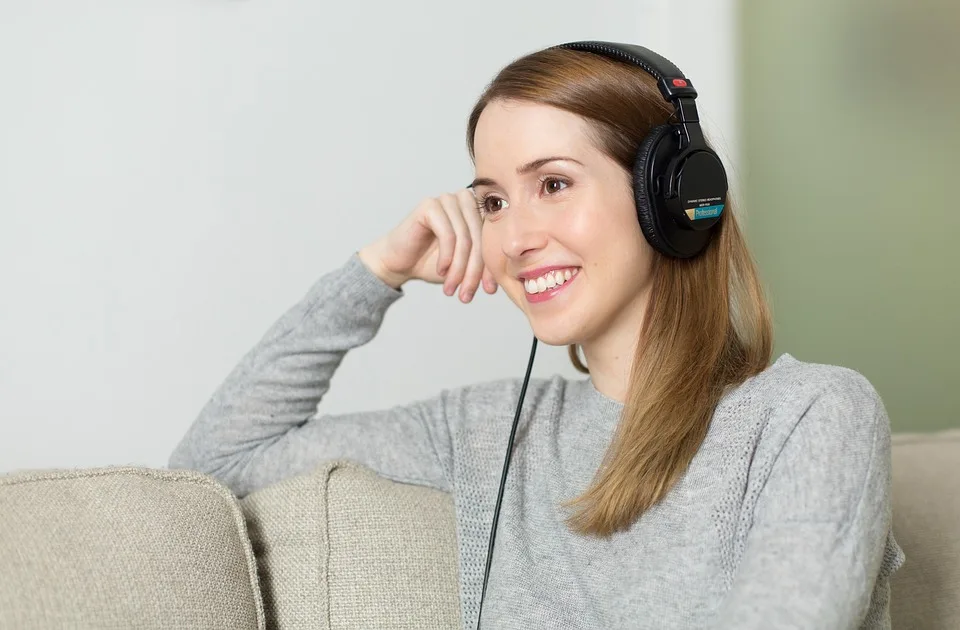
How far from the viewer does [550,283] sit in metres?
1.29

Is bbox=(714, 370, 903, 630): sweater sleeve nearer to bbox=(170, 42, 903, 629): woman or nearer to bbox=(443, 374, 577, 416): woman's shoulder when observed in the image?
bbox=(170, 42, 903, 629): woman

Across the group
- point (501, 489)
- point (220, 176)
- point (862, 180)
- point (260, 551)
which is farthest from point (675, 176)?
point (862, 180)

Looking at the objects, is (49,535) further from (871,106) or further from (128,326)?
(871,106)

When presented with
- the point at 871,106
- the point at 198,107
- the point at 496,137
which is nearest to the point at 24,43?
the point at 198,107

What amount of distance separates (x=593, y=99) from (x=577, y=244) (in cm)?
19

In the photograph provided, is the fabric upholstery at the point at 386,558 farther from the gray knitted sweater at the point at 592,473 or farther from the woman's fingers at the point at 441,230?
the woman's fingers at the point at 441,230

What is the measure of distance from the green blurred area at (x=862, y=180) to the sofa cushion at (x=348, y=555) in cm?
182

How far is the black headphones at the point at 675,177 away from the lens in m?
1.20

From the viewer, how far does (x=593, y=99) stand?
1255mm

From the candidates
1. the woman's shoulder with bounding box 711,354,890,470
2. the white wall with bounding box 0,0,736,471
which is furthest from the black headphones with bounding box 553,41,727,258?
the white wall with bounding box 0,0,736,471

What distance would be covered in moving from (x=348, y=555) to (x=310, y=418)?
0.35 meters

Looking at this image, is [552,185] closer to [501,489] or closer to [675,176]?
[675,176]

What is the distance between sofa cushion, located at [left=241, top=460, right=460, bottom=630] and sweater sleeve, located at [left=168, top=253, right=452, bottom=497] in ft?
0.38

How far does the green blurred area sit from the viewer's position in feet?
9.27
